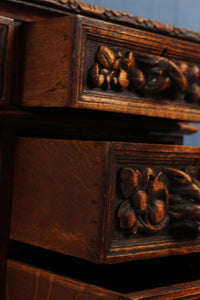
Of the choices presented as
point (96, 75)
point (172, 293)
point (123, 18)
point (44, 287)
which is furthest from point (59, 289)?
point (123, 18)

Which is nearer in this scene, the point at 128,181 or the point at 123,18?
the point at 128,181

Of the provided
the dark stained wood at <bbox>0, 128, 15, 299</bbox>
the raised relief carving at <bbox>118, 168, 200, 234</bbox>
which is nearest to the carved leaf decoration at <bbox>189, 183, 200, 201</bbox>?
the raised relief carving at <bbox>118, 168, 200, 234</bbox>

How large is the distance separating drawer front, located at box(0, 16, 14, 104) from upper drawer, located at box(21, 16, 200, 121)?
0.9 inches

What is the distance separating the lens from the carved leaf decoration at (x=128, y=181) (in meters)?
0.55

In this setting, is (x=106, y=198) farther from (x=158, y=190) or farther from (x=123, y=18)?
(x=123, y=18)

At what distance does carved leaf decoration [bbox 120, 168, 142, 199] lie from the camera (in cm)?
55

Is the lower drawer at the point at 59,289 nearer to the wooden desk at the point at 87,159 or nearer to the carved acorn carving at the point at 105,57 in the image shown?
the wooden desk at the point at 87,159

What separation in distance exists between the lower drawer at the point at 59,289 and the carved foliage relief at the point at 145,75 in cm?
24

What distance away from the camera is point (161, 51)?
0.69 metres

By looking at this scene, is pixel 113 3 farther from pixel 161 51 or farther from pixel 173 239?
pixel 173 239

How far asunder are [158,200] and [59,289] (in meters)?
0.16

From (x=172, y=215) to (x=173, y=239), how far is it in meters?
0.03

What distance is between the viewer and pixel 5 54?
0.61 metres

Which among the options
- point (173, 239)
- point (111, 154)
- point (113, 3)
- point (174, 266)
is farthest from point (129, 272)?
point (113, 3)
